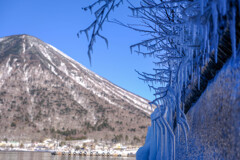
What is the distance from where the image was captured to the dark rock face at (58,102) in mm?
65000

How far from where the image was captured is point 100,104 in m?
78.7

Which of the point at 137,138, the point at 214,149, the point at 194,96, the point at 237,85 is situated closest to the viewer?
the point at 237,85

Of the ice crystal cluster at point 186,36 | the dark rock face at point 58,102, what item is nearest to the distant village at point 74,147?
the dark rock face at point 58,102

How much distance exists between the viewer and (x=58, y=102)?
241ft

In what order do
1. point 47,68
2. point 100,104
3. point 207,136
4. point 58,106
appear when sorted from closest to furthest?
point 207,136 → point 58,106 → point 100,104 → point 47,68

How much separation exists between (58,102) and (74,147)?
17.8 m

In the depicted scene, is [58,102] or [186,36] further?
[58,102]

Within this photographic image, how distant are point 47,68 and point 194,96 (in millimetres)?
86171

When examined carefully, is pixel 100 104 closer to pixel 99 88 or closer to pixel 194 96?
pixel 99 88

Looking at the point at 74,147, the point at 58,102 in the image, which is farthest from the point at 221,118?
the point at 58,102

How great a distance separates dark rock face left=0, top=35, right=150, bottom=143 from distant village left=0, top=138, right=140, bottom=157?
3.08 m

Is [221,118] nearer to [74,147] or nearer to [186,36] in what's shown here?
[186,36]

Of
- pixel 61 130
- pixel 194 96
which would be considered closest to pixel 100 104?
pixel 61 130

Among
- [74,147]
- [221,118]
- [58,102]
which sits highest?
[58,102]
